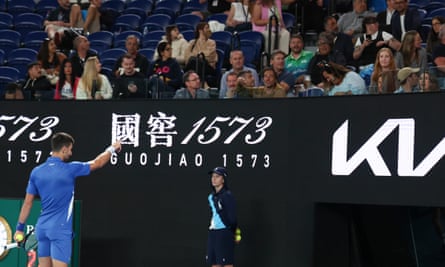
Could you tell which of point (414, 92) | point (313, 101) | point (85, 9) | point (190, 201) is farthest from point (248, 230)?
point (85, 9)

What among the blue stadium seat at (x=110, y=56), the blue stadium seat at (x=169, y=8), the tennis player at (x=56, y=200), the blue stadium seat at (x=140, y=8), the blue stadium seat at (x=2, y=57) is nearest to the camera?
the tennis player at (x=56, y=200)

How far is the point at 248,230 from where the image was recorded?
1359 centimetres

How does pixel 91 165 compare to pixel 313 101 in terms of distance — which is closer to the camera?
pixel 91 165

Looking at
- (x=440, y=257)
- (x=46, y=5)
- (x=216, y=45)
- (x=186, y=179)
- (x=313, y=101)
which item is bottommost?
(x=440, y=257)

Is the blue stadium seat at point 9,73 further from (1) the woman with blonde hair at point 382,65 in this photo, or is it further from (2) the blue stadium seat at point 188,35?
(1) the woman with blonde hair at point 382,65

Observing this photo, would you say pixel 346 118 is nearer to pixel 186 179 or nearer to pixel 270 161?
pixel 270 161

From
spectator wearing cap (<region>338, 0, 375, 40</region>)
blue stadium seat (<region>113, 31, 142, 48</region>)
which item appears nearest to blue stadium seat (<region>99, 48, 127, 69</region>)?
blue stadium seat (<region>113, 31, 142, 48</region>)

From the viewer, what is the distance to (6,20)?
19.8 m

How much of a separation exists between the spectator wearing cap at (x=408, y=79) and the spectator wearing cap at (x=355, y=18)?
9.92 feet

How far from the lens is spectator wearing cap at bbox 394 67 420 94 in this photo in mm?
12195

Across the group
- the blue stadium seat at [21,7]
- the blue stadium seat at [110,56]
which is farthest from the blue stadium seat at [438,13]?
the blue stadium seat at [21,7]

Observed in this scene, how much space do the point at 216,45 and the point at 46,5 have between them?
210 inches

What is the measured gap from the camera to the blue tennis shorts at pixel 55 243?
38.3 feet

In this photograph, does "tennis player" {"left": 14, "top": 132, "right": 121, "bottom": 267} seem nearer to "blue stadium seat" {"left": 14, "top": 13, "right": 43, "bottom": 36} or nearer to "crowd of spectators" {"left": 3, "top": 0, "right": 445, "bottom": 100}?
"crowd of spectators" {"left": 3, "top": 0, "right": 445, "bottom": 100}
